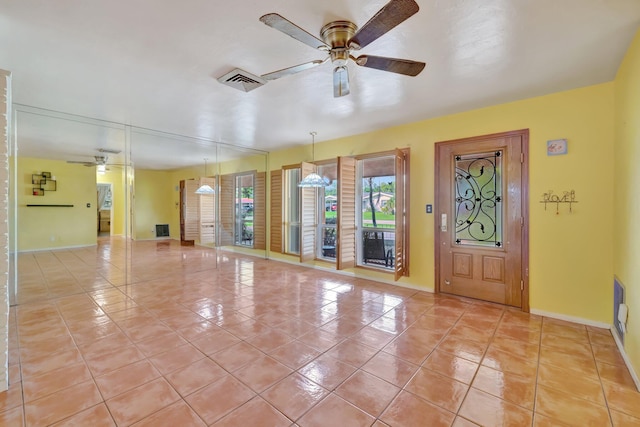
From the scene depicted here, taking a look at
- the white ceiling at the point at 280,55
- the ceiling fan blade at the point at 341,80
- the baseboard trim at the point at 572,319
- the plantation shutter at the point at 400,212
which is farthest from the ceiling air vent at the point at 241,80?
the baseboard trim at the point at 572,319

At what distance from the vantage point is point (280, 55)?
7.68 ft

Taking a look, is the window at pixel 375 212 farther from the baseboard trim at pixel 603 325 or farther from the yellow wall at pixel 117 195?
the yellow wall at pixel 117 195

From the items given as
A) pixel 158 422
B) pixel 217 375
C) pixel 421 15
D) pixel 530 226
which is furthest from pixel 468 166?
pixel 158 422

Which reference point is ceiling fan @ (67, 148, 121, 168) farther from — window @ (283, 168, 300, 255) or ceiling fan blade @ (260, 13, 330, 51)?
ceiling fan blade @ (260, 13, 330, 51)

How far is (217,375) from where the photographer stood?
200 cm

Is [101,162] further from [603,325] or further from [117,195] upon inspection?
[603,325]

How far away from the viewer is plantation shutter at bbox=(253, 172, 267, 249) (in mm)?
6457

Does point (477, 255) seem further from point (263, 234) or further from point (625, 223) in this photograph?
point (263, 234)

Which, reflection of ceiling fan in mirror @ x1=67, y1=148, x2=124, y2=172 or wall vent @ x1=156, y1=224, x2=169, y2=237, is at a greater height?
reflection of ceiling fan in mirror @ x1=67, y1=148, x2=124, y2=172

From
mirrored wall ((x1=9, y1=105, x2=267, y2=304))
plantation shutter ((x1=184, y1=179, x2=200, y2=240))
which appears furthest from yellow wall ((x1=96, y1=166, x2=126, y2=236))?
plantation shutter ((x1=184, y1=179, x2=200, y2=240))

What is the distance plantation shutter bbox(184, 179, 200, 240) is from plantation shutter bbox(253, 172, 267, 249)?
1.35 metres

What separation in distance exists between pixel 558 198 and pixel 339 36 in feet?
9.74

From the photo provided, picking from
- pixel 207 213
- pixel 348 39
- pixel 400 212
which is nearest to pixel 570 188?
pixel 400 212

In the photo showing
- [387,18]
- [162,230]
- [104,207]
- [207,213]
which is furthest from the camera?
[162,230]
